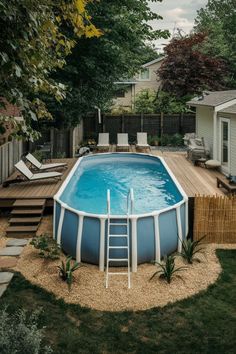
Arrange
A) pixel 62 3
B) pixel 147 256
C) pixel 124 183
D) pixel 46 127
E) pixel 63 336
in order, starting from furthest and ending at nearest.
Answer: pixel 46 127 → pixel 124 183 → pixel 147 256 → pixel 63 336 → pixel 62 3

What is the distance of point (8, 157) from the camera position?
48.1ft

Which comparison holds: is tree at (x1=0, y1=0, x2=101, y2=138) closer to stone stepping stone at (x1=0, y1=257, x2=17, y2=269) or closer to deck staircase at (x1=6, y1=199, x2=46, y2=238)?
stone stepping stone at (x1=0, y1=257, x2=17, y2=269)

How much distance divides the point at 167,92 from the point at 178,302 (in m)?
25.4

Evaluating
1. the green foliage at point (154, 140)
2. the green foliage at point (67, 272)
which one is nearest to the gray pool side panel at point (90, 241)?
the green foliage at point (67, 272)

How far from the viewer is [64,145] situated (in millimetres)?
21250

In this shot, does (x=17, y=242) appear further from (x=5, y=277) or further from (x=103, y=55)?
(x=103, y=55)

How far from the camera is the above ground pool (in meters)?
8.72

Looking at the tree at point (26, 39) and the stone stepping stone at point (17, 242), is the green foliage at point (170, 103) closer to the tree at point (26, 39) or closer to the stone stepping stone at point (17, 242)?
the stone stepping stone at point (17, 242)

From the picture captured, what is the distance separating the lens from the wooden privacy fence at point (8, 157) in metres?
13.7

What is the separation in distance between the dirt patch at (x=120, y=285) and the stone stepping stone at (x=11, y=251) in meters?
0.30

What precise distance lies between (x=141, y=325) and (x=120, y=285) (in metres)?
1.45

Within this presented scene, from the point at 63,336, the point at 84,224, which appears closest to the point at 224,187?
the point at 84,224

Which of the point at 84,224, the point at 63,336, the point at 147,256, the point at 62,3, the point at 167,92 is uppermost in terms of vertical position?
the point at 167,92

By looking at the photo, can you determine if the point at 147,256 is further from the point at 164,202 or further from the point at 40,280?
the point at 164,202
